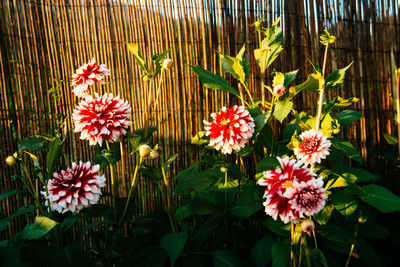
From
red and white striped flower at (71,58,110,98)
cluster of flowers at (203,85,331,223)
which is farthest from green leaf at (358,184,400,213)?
red and white striped flower at (71,58,110,98)

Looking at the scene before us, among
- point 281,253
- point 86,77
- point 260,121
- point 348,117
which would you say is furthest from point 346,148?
point 86,77

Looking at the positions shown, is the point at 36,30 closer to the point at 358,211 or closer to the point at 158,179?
the point at 158,179

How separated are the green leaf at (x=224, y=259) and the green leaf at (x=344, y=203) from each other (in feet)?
1.42

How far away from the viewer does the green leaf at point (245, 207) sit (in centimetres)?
115

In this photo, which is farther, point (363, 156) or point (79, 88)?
point (363, 156)

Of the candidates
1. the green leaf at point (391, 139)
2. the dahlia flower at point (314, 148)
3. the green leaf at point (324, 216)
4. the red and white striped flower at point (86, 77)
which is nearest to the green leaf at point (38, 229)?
the red and white striped flower at point (86, 77)

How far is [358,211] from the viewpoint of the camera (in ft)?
4.30

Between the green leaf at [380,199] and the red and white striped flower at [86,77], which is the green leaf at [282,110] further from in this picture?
the red and white striped flower at [86,77]

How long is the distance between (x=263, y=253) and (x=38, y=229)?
0.74 meters

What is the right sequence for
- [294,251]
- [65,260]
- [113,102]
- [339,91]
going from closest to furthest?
[65,260] → [294,251] → [113,102] → [339,91]

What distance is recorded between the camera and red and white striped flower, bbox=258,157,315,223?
84cm

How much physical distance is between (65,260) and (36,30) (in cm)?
113

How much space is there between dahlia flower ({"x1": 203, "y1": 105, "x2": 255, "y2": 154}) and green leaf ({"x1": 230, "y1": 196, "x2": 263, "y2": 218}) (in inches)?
8.1

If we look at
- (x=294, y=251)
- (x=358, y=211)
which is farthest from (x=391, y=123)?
(x=294, y=251)
